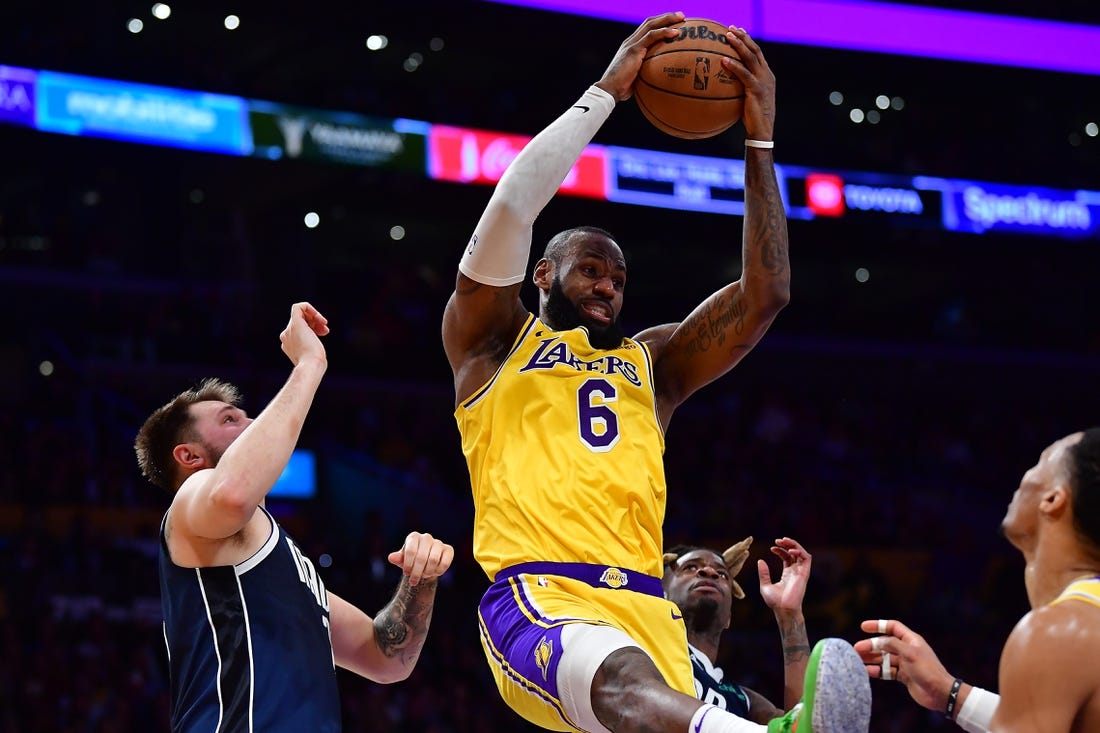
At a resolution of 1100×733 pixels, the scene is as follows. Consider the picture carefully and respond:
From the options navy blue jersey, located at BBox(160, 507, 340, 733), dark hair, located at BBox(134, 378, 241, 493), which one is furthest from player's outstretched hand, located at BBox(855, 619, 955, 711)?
dark hair, located at BBox(134, 378, 241, 493)

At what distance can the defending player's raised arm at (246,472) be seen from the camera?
382 centimetres

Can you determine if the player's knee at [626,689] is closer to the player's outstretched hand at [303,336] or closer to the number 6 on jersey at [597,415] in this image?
the number 6 on jersey at [597,415]

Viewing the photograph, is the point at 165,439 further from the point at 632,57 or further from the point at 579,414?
the point at 632,57

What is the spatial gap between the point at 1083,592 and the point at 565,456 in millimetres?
1830

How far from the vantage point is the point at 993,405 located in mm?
23453

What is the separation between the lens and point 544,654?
13.3ft

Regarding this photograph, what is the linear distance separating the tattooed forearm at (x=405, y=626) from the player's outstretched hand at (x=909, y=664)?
1.58 metres

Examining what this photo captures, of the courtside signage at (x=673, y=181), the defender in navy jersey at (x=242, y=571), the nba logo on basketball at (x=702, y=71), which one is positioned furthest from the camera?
the courtside signage at (x=673, y=181)

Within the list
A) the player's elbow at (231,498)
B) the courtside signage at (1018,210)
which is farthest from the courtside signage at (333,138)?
the player's elbow at (231,498)

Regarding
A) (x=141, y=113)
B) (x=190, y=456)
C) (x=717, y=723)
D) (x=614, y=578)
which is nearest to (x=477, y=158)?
(x=141, y=113)

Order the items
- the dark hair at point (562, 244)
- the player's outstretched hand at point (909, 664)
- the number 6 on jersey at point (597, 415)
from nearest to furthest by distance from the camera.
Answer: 1. the player's outstretched hand at point (909, 664)
2. the number 6 on jersey at point (597, 415)
3. the dark hair at point (562, 244)

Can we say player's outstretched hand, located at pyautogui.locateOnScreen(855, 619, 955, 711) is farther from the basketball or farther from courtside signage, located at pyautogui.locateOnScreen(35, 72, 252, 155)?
courtside signage, located at pyautogui.locateOnScreen(35, 72, 252, 155)

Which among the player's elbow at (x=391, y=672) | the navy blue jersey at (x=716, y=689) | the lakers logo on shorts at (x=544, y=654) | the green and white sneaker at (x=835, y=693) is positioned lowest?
the navy blue jersey at (x=716, y=689)

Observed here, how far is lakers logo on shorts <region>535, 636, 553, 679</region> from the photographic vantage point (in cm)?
404
